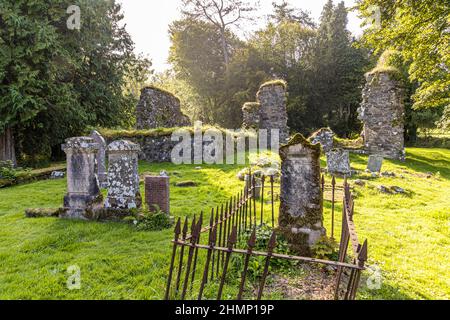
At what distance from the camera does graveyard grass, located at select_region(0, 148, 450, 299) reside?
12.7ft

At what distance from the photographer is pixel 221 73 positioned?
30.9 m

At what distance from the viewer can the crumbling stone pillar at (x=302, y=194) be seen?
4.77 metres

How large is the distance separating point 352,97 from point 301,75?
17.7 ft

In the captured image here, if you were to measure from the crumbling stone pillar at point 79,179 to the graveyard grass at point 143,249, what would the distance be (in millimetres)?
382

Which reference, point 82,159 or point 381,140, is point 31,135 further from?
point 381,140

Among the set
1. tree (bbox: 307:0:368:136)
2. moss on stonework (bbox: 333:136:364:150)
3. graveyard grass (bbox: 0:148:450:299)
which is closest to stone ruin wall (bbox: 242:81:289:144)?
moss on stonework (bbox: 333:136:364:150)

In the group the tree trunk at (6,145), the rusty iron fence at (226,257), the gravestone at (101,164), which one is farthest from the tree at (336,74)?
the rusty iron fence at (226,257)

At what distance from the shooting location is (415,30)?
754cm

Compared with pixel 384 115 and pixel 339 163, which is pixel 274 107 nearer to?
pixel 384 115

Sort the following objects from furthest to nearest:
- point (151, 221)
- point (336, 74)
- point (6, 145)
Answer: point (336, 74), point (6, 145), point (151, 221)

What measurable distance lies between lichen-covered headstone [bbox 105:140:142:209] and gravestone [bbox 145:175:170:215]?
38cm

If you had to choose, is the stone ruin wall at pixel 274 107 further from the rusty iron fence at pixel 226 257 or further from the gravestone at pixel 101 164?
the rusty iron fence at pixel 226 257

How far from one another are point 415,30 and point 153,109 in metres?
15.6

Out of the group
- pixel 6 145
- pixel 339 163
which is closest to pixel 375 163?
pixel 339 163
